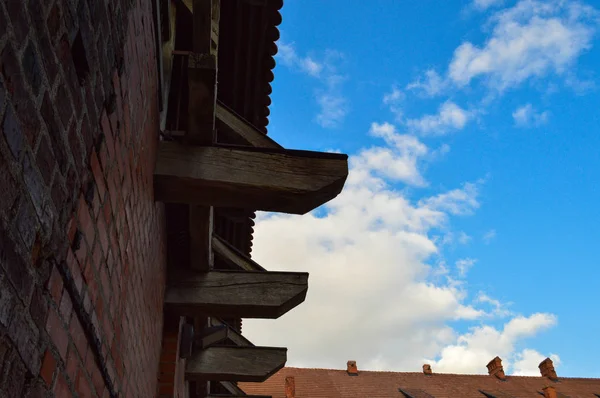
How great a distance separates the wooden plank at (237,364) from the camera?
543 cm

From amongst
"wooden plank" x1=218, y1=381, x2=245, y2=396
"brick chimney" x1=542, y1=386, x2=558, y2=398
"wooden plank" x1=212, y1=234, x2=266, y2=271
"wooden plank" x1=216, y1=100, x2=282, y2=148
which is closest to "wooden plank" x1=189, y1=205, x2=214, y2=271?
"wooden plank" x1=212, y1=234, x2=266, y2=271

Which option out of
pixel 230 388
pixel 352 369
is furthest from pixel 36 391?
pixel 352 369

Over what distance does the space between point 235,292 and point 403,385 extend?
19866 millimetres

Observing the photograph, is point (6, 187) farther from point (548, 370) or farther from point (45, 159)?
point (548, 370)

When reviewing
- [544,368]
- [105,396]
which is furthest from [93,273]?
[544,368]

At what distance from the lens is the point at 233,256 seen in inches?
175

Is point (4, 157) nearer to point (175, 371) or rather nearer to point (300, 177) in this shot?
point (300, 177)

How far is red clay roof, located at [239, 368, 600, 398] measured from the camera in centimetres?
2002

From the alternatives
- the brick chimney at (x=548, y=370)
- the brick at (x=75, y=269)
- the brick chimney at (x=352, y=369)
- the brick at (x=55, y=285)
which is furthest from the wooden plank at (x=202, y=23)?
the brick chimney at (x=548, y=370)

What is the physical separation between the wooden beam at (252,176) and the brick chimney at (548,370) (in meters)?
27.8

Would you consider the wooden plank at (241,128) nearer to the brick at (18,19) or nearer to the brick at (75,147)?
the brick at (75,147)

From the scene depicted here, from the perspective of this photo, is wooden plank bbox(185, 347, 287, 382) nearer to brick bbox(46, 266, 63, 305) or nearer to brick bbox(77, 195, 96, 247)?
brick bbox(77, 195, 96, 247)

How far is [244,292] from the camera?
4.02 metres

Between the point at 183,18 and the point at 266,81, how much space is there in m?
0.70
